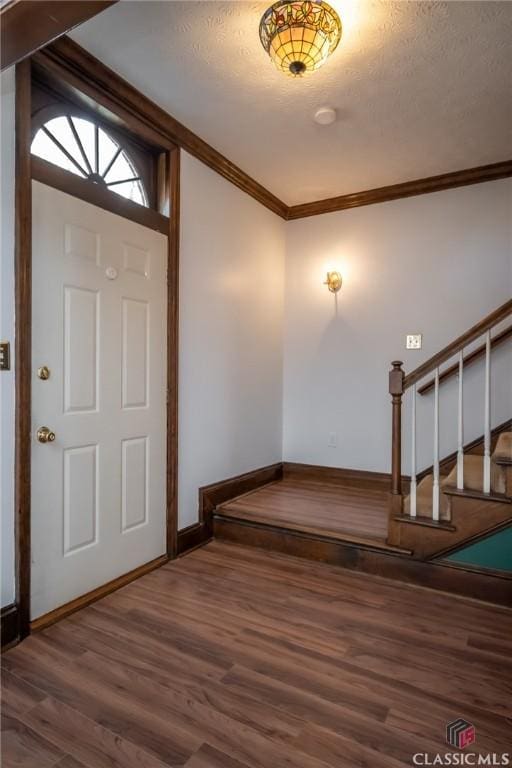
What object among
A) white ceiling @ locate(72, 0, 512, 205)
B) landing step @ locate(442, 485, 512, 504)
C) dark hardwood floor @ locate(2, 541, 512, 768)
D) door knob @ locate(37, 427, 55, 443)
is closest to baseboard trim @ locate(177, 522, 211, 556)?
dark hardwood floor @ locate(2, 541, 512, 768)

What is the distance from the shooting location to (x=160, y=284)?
8.81 ft

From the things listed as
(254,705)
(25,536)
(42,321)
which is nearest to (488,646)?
(254,705)

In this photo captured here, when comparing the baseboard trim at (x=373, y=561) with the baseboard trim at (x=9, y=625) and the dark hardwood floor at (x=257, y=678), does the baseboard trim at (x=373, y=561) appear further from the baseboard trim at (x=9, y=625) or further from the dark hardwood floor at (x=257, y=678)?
the baseboard trim at (x=9, y=625)

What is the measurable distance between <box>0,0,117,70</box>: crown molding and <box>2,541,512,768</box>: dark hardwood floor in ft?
7.04

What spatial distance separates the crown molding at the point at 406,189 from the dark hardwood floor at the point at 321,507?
241 centimetres

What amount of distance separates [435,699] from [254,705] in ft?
2.18

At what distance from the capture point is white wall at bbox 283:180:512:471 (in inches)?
130

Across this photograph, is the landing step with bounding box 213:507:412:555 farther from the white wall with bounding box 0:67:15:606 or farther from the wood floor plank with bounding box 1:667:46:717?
the wood floor plank with bounding box 1:667:46:717

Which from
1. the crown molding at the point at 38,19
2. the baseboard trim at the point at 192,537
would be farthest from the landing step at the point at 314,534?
the crown molding at the point at 38,19

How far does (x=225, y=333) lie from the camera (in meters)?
3.30

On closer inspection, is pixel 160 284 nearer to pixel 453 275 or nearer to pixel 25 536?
pixel 25 536

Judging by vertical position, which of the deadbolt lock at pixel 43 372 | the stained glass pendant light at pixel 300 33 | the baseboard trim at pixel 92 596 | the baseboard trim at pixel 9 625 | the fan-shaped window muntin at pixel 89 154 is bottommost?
the baseboard trim at pixel 92 596

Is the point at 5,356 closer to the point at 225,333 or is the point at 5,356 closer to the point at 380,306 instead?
the point at 225,333
